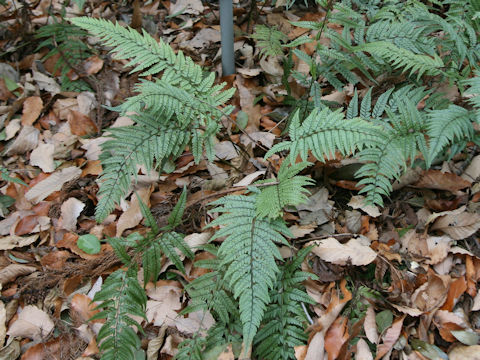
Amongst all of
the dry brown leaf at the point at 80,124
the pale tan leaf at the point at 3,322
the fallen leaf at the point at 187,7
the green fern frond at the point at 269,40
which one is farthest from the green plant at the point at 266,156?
the fallen leaf at the point at 187,7

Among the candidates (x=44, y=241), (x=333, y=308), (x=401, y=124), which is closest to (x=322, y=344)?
(x=333, y=308)

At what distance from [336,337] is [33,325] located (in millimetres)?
1727

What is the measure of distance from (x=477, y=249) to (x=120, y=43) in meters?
2.41

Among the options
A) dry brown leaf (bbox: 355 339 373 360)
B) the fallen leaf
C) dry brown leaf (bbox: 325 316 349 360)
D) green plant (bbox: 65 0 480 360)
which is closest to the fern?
green plant (bbox: 65 0 480 360)

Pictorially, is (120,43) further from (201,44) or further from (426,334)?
(426,334)

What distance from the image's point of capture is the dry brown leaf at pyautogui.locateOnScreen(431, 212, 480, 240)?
2385mm

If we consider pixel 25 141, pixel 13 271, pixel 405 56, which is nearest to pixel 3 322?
pixel 13 271

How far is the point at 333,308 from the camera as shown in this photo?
215cm

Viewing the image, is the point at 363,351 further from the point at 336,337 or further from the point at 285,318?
the point at 285,318

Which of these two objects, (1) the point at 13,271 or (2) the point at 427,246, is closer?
(2) the point at 427,246

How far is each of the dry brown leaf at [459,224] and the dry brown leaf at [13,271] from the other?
100 inches

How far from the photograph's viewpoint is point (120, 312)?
201 cm

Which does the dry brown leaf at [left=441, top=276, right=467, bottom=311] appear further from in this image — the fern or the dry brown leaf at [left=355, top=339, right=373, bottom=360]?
the fern

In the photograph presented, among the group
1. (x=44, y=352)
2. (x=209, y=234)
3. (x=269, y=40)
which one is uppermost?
(x=269, y=40)
